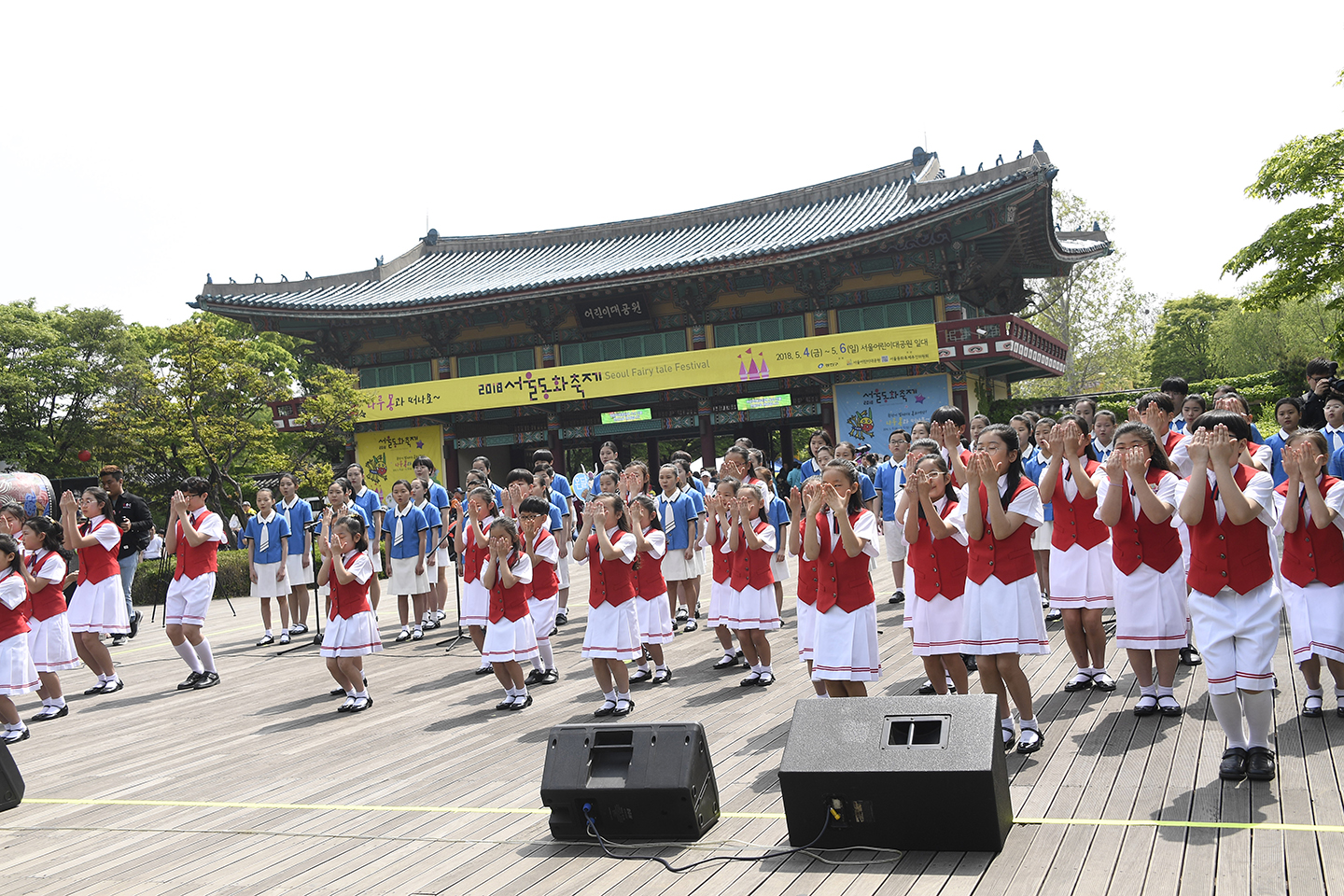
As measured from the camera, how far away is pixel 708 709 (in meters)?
6.86

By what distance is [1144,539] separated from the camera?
216 inches

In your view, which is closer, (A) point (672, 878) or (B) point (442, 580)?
(A) point (672, 878)

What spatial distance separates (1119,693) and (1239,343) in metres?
33.5

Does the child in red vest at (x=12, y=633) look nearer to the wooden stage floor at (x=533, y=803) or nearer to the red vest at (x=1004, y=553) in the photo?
the wooden stage floor at (x=533, y=803)

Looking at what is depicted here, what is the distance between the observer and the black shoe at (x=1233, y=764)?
173 inches

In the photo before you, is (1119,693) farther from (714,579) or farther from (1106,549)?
(714,579)

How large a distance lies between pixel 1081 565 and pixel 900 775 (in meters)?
2.91

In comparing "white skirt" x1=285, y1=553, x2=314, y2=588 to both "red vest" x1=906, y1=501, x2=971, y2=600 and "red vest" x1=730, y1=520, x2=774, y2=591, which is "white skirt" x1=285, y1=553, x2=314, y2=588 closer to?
"red vest" x1=730, y1=520, x2=774, y2=591

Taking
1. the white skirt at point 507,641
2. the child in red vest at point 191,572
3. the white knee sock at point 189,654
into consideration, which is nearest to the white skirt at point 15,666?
the child in red vest at point 191,572

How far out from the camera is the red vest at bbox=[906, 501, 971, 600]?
5.37 meters

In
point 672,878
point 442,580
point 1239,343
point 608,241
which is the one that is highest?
point 608,241

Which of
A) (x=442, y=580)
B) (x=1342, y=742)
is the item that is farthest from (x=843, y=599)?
(x=442, y=580)

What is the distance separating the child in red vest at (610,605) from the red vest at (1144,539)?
3138 millimetres

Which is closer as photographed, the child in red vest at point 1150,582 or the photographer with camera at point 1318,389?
the child in red vest at point 1150,582
